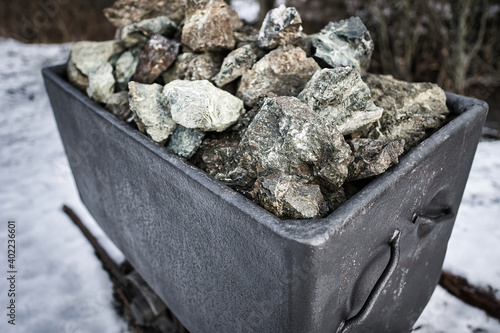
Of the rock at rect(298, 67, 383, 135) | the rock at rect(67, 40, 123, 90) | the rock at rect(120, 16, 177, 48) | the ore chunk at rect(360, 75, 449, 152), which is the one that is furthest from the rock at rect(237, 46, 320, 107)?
the rock at rect(67, 40, 123, 90)

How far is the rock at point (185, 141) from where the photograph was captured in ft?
3.90

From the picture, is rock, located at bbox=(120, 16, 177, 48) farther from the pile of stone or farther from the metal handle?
the metal handle

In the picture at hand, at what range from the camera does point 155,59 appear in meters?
1.51

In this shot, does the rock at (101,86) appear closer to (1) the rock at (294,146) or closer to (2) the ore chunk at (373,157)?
(1) the rock at (294,146)

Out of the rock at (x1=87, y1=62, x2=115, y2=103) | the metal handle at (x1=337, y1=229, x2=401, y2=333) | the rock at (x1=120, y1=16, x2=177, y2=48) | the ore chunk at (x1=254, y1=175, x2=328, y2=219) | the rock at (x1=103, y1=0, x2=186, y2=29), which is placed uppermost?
the rock at (x1=103, y1=0, x2=186, y2=29)

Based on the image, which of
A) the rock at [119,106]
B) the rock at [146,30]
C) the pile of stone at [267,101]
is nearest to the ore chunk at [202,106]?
the pile of stone at [267,101]

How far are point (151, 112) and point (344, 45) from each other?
2.66 feet

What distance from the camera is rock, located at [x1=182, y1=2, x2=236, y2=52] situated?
147 centimetres

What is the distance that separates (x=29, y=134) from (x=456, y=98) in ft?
12.2

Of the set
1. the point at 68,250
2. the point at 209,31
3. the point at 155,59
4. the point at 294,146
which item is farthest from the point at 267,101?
the point at 68,250

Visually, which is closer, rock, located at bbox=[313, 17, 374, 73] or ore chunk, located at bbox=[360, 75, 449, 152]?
ore chunk, located at bbox=[360, 75, 449, 152]

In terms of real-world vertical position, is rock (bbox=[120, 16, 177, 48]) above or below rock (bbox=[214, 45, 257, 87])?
above

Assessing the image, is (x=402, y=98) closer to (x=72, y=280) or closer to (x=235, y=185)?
(x=235, y=185)

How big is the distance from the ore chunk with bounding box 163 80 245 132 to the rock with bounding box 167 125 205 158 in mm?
37
